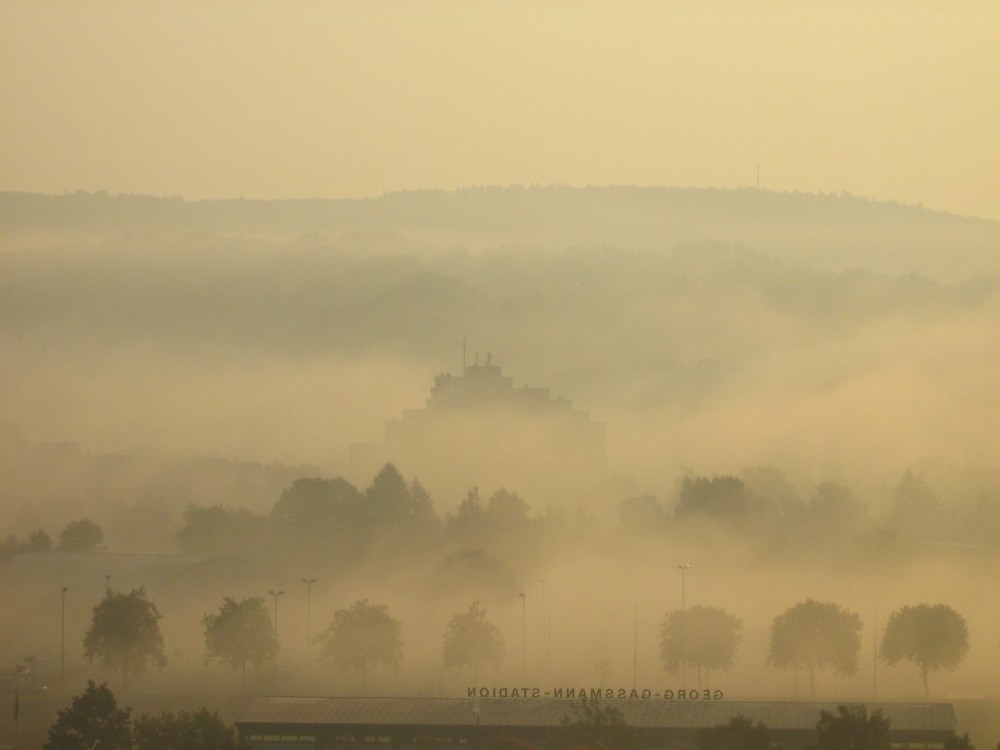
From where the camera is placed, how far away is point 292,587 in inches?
7667

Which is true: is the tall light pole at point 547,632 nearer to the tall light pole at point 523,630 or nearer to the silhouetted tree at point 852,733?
the tall light pole at point 523,630

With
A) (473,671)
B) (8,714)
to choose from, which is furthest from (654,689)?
(8,714)

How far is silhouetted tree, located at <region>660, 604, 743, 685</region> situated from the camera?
15112 centimetres

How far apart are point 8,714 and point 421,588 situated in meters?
63.6

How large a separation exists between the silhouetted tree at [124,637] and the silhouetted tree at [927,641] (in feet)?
182

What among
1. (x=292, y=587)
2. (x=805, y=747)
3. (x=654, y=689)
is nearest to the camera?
(x=805, y=747)

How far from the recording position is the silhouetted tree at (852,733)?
321 feet

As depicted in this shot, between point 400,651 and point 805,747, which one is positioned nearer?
point 805,747

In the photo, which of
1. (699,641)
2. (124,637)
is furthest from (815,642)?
(124,637)

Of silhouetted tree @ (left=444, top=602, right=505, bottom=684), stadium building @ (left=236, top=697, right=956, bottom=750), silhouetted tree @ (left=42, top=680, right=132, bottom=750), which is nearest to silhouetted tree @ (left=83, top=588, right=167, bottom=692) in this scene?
silhouetted tree @ (left=444, top=602, right=505, bottom=684)

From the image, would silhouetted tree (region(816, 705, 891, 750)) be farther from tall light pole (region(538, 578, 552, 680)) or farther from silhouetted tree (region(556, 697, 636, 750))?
tall light pole (region(538, 578, 552, 680))

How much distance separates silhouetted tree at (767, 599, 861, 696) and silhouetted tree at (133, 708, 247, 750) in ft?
186

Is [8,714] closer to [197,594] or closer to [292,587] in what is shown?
[197,594]

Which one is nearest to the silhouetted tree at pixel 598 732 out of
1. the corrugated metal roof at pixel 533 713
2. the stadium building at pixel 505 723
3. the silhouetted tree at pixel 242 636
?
the stadium building at pixel 505 723
